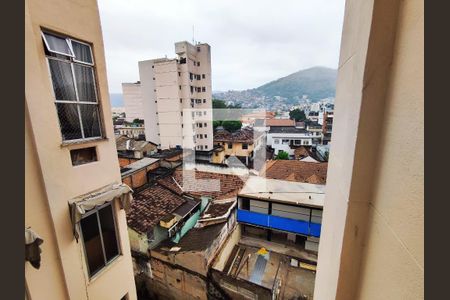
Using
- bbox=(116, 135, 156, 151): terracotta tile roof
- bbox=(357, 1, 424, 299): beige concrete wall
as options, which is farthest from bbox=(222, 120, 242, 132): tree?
bbox=(357, 1, 424, 299): beige concrete wall

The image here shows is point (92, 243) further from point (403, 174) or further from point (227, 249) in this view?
point (227, 249)

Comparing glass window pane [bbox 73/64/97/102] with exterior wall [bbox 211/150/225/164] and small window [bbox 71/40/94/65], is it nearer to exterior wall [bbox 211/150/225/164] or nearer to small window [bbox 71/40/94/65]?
small window [bbox 71/40/94/65]

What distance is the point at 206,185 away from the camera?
1421 centimetres

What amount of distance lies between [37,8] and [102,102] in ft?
4.56

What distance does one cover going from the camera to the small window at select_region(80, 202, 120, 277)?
3.36 metres

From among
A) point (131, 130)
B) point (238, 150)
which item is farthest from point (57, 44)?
point (131, 130)

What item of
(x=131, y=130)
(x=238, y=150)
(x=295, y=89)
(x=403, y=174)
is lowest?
(x=238, y=150)

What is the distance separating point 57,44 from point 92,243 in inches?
125

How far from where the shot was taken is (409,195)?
2.98 ft

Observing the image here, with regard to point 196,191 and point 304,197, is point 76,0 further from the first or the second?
point 196,191

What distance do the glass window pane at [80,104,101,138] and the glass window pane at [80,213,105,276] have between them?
142cm

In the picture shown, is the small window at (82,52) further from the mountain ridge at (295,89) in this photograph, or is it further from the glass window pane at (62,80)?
the mountain ridge at (295,89)

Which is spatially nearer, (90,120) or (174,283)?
(90,120)

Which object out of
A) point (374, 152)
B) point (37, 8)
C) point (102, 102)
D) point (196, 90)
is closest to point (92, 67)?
point (102, 102)
